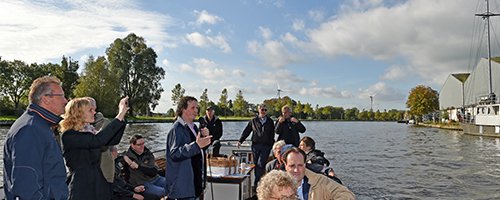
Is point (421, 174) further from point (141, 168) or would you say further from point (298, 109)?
point (298, 109)

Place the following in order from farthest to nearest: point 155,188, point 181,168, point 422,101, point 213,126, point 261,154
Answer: point 422,101 → point 213,126 → point 261,154 → point 155,188 → point 181,168

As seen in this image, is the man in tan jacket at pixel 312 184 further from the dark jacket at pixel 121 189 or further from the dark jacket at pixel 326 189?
the dark jacket at pixel 121 189

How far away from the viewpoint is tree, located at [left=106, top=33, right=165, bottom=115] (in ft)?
143

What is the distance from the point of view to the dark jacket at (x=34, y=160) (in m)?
2.18

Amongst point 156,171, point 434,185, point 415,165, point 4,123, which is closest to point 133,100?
point 4,123

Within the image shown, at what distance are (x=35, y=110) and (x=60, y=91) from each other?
0.20 m

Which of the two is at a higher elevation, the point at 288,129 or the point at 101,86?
the point at 101,86

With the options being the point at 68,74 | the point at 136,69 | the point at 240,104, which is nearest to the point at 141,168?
the point at 136,69

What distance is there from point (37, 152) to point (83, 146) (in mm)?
640

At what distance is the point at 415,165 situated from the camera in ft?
52.5

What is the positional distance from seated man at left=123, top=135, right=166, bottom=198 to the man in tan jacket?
2.23m

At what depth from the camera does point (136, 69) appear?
147ft

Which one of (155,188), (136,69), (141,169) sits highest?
(136,69)

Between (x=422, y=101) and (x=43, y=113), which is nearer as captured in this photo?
(x=43, y=113)
